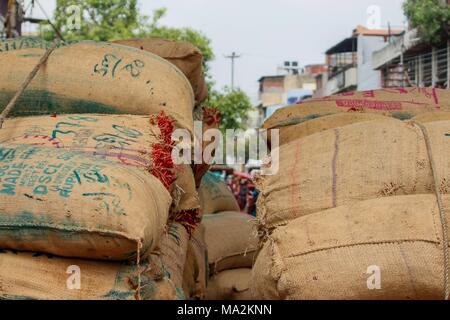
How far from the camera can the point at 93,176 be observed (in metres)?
2.18

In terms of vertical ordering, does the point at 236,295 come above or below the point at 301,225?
below

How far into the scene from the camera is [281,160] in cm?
272

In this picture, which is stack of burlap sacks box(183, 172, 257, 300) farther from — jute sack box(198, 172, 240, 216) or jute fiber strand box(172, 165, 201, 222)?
jute fiber strand box(172, 165, 201, 222)

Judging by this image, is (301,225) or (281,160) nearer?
(301,225)

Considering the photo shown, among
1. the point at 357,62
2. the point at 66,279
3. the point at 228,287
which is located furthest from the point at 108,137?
the point at 357,62

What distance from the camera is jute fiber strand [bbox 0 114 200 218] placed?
2.63 m

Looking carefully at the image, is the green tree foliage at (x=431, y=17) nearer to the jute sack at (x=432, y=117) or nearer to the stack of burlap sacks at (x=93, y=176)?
the stack of burlap sacks at (x=93, y=176)

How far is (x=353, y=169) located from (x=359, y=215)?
0.22 meters

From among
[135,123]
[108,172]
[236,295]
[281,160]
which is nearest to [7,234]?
[108,172]

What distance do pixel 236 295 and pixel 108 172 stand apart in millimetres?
2227

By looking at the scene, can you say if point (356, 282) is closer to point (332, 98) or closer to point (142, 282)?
point (142, 282)

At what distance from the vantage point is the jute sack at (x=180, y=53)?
11.9ft

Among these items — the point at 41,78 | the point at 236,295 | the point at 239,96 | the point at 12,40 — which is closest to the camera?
the point at 41,78

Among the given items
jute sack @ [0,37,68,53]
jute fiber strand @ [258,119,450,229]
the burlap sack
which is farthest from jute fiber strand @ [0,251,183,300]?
the burlap sack
